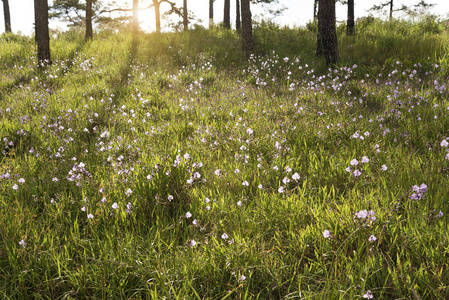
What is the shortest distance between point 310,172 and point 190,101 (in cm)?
353

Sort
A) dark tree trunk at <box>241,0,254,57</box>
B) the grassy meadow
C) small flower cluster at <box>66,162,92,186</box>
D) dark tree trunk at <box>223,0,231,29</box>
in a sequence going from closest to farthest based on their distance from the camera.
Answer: the grassy meadow
small flower cluster at <box>66,162,92,186</box>
dark tree trunk at <box>241,0,254,57</box>
dark tree trunk at <box>223,0,231,29</box>

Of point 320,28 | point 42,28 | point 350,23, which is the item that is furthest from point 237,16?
point 42,28

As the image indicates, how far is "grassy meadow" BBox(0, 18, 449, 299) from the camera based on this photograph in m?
2.00

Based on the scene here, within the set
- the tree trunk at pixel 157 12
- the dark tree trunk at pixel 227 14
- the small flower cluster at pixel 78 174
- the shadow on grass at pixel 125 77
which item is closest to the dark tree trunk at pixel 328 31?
the shadow on grass at pixel 125 77

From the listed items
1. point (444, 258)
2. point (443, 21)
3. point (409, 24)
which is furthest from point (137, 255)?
point (443, 21)

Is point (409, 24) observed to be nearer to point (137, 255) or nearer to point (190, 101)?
point (190, 101)

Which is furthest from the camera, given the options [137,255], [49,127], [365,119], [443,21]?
[443,21]

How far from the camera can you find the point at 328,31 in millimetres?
8617

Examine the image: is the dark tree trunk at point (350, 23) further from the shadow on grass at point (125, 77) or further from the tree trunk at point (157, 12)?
the tree trunk at point (157, 12)

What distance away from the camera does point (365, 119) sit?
4520 mm

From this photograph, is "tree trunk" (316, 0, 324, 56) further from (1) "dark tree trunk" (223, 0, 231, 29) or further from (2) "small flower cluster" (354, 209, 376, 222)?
(1) "dark tree trunk" (223, 0, 231, 29)

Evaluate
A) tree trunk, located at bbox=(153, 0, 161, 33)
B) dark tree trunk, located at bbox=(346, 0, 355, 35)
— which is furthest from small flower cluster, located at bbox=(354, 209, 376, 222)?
tree trunk, located at bbox=(153, 0, 161, 33)

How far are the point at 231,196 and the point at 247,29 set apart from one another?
28.9 ft

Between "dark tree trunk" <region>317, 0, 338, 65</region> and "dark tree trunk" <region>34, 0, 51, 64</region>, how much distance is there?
840 centimetres
